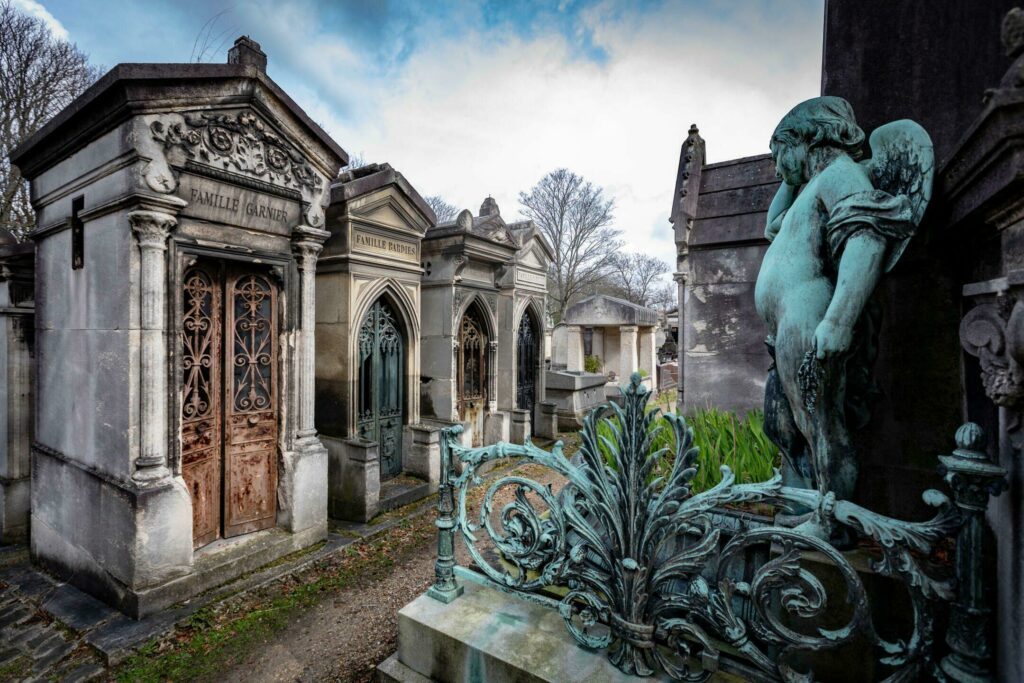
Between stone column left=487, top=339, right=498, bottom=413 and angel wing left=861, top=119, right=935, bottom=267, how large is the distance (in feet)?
23.2

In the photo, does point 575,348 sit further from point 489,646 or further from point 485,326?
point 489,646

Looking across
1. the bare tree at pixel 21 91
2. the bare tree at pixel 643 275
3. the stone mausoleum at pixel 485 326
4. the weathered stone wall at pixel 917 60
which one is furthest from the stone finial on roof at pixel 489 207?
the bare tree at pixel 643 275

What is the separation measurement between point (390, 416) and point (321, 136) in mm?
3782

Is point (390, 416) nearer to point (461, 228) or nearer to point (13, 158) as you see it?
point (461, 228)

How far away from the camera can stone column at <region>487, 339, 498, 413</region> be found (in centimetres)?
871

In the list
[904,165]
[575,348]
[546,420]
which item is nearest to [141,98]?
[904,165]

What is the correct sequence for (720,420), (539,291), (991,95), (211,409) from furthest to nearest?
(539,291) → (211,409) → (720,420) → (991,95)

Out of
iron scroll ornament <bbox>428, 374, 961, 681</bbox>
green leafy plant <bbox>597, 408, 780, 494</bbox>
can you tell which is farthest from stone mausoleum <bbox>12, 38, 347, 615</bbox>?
green leafy plant <bbox>597, 408, 780, 494</bbox>

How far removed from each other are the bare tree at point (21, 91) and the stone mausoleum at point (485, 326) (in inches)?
399

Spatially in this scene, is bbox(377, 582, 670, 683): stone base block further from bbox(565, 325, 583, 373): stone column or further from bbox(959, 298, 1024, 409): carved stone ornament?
bbox(565, 325, 583, 373): stone column

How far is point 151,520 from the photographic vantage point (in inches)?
146

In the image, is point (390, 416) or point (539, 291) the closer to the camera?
point (390, 416)

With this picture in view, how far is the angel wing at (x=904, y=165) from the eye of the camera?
1726 mm

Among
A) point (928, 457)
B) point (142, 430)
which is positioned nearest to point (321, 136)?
point (142, 430)
